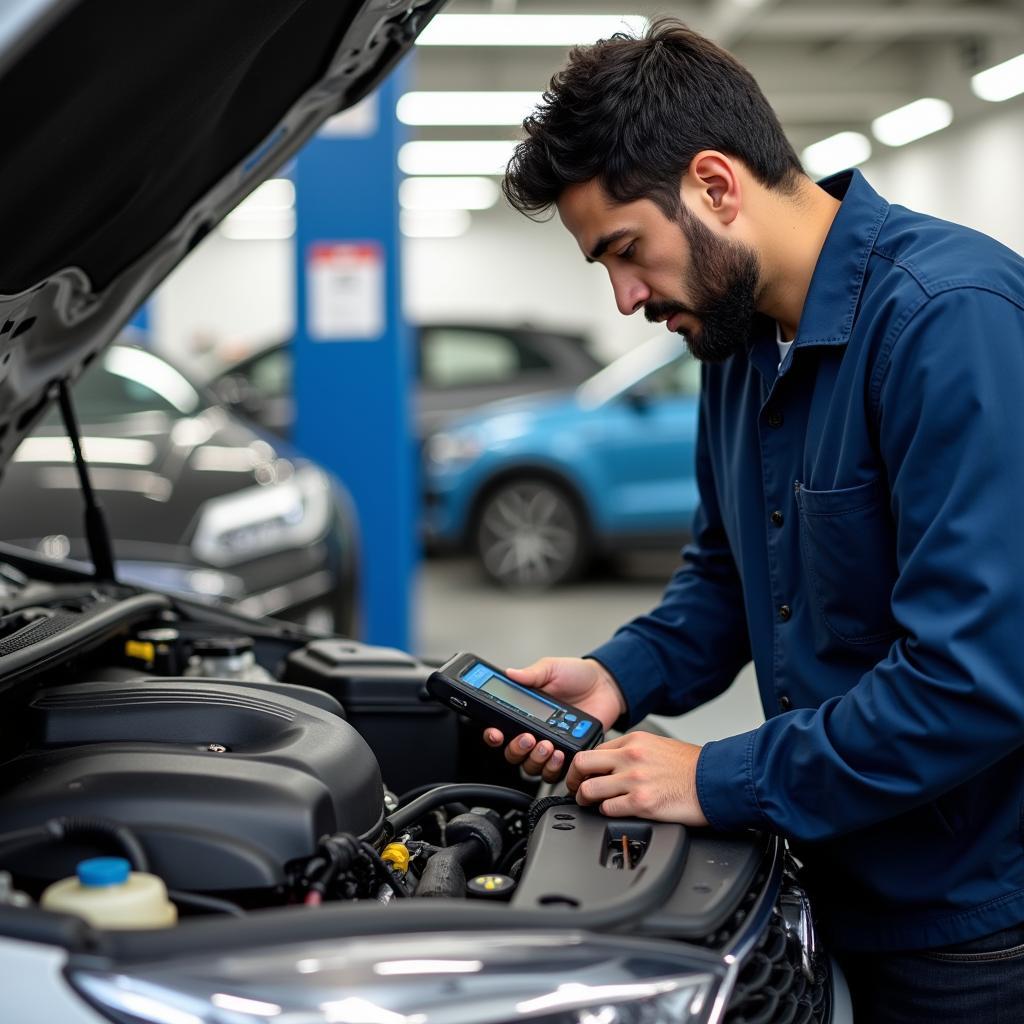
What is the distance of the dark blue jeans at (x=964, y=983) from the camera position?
1385 mm

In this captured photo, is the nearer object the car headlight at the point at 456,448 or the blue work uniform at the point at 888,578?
the blue work uniform at the point at 888,578

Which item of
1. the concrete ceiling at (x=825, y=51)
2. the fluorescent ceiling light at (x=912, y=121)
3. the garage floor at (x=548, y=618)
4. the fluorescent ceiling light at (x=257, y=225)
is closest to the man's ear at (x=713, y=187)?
the garage floor at (x=548, y=618)

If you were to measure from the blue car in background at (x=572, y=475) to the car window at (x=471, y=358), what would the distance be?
0.90 m

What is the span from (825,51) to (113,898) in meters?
13.0

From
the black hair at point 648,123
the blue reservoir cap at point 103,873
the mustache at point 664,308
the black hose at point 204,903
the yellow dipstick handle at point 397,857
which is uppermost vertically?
the black hair at point 648,123

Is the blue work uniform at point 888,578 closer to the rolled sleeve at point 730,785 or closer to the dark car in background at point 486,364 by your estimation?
the rolled sleeve at point 730,785

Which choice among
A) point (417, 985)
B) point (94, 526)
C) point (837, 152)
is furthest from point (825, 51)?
point (417, 985)

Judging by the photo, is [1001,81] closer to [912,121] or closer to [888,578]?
[912,121]

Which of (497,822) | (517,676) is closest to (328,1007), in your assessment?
(497,822)

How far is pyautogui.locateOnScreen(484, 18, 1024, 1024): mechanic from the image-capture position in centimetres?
123

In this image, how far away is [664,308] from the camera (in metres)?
1.50

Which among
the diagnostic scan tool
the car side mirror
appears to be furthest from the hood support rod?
the car side mirror

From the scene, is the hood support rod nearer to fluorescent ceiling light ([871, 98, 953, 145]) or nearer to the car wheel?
the car wheel

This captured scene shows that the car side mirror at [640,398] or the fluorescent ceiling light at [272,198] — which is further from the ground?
the fluorescent ceiling light at [272,198]
